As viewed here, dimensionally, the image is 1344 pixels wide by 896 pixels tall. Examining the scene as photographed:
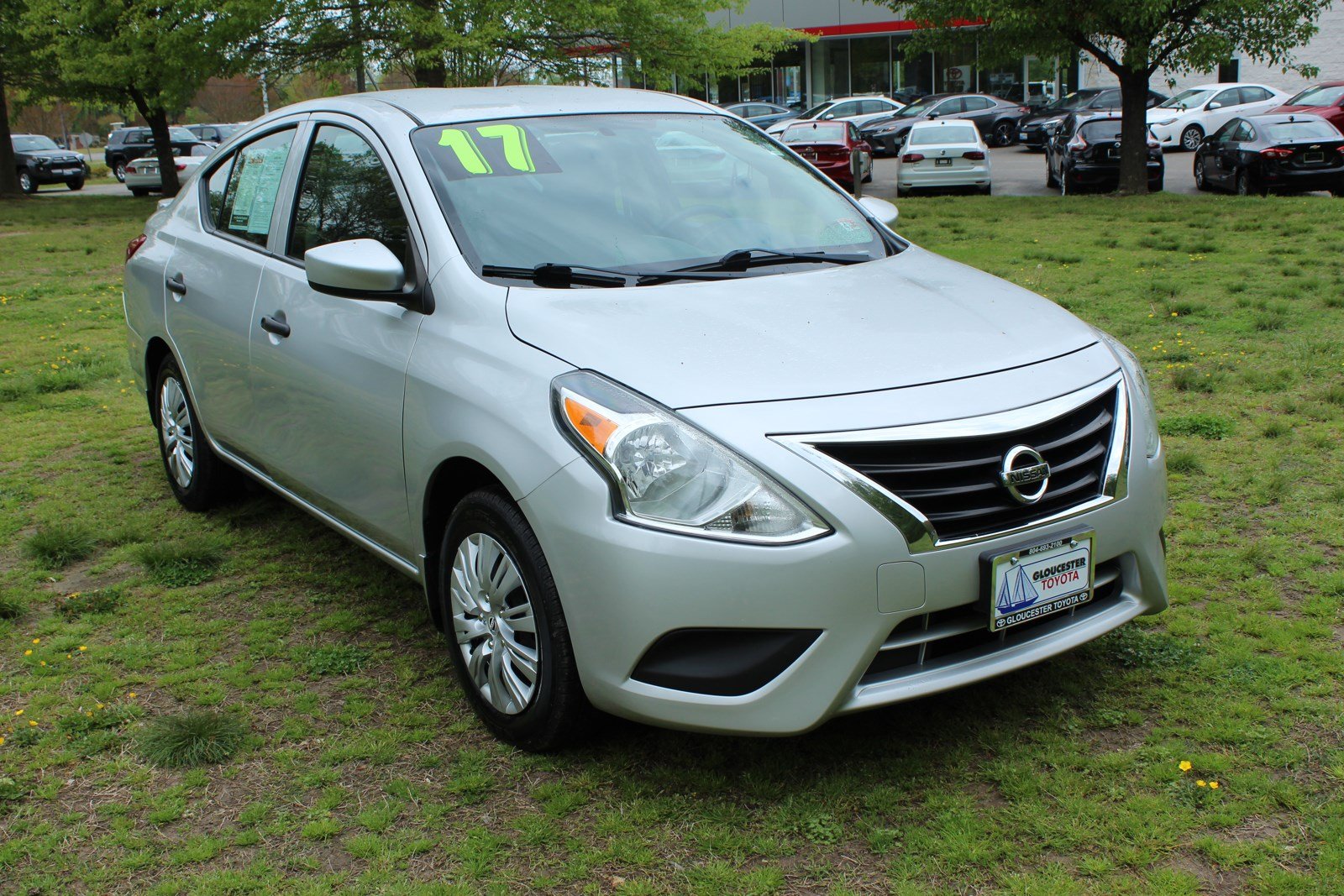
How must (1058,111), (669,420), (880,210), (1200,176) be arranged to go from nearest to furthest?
(669,420) → (880,210) → (1200,176) → (1058,111)

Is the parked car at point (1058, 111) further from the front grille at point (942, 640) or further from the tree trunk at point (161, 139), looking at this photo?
the front grille at point (942, 640)

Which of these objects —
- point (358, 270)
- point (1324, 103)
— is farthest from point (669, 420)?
point (1324, 103)

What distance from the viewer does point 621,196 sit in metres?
3.82

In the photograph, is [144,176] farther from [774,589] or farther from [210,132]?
[774,589]

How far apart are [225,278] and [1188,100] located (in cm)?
3005

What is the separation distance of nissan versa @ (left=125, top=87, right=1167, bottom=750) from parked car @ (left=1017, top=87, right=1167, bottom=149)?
28911mm

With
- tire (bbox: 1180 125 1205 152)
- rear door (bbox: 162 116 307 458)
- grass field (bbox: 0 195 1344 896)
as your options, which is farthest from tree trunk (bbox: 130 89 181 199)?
grass field (bbox: 0 195 1344 896)

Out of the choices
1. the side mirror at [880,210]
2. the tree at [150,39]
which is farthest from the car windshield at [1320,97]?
the side mirror at [880,210]

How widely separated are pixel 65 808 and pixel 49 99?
93.1ft

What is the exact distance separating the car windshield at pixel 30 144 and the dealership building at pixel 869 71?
780 inches

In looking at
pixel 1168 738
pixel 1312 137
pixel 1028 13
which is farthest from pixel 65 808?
pixel 1312 137

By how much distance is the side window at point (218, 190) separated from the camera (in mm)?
5004

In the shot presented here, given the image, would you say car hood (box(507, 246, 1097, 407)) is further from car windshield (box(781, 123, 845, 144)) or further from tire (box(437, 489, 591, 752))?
car windshield (box(781, 123, 845, 144))

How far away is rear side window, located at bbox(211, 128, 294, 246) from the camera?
449cm
